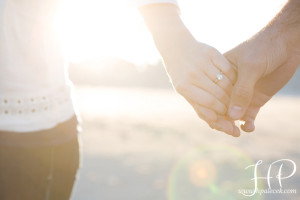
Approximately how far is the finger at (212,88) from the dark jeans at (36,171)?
61cm

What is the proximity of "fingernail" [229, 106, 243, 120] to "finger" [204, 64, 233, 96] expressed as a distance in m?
0.07

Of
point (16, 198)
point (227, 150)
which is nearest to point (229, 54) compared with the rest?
point (16, 198)

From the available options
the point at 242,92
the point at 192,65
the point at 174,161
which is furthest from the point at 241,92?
the point at 174,161

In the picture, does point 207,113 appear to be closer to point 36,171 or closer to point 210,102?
point 210,102

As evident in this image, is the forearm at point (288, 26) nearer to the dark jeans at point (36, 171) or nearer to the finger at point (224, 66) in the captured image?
the finger at point (224, 66)

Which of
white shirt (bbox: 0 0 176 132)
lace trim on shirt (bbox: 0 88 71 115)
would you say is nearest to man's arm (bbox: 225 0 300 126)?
white shirt (bbox: 0 0 176 132)

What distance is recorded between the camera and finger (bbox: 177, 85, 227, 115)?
1.38m

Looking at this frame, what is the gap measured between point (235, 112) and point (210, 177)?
4256 millimetres

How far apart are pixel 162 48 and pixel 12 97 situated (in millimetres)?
603

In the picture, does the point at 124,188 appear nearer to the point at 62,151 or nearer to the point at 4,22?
the point at 62,151

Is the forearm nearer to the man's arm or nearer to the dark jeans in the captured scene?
the man's arm

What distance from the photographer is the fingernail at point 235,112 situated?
4.63 feet

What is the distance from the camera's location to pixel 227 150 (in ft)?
25.1

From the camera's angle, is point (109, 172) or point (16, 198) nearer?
point (16, 198)
